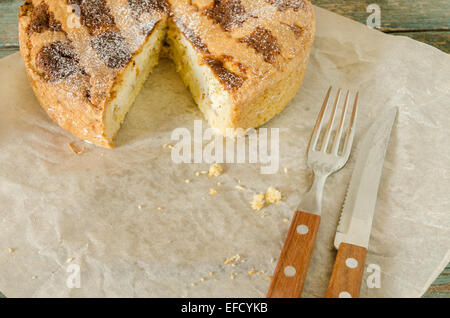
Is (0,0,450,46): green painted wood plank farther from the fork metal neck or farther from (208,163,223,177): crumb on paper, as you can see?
(208,163,223,177): crumb on paper

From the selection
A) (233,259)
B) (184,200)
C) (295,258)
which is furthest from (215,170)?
(295,258)

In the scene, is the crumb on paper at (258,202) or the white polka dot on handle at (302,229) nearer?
the white polka dot on handle at (302,229)

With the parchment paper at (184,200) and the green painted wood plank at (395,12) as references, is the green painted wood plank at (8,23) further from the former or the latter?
the parchment paper at (184,200)

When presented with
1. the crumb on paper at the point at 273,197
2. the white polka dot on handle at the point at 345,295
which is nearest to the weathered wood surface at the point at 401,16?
the crumb on paper at the point at 273,197

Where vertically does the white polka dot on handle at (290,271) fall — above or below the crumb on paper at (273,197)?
above

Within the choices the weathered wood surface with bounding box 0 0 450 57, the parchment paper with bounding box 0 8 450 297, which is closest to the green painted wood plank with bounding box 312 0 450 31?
the weathered wood surface with bounding box 0 0 450 57

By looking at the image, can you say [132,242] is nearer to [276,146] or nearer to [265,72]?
[276,146]

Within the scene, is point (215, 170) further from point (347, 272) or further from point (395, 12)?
point (395, 12)
